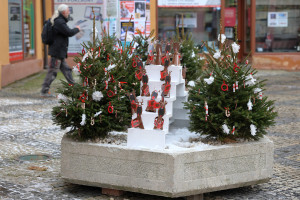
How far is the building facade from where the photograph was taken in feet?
47.4

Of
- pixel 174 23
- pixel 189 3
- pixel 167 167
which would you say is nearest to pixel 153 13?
pixel 174 23

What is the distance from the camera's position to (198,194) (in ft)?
13.9

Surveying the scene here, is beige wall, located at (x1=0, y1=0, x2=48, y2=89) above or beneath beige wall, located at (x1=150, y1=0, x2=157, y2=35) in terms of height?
beneath

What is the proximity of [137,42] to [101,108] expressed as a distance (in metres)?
2.42

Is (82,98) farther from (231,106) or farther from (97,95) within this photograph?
(231,106)

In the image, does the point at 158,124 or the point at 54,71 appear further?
the point at 54,71

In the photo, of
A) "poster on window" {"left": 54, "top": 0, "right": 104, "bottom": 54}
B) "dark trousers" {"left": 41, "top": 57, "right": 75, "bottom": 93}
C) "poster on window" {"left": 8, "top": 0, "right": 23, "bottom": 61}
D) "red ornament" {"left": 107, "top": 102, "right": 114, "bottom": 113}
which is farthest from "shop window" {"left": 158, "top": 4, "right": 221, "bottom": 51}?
"red ornament" {"left": 107, "top": 102, "right": 114, "bottom": 113}

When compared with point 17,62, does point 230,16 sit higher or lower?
higher

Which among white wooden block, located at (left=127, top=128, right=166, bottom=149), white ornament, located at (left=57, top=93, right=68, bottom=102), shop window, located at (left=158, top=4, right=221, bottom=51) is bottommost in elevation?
white wooden block, located at (left=127, top=128, right=166, bottom=149)

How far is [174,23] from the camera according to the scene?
1689cm

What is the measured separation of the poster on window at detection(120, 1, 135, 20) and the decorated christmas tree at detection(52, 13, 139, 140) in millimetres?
9818

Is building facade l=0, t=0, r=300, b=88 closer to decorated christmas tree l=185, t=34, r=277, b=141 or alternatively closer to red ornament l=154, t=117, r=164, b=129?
decorated christmas tree l=185, t=34, r=277, b=141

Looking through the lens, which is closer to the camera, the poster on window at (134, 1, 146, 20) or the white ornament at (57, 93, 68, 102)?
the white ornament at (57, 93, 68, 102)

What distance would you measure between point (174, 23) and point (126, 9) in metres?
2.80
